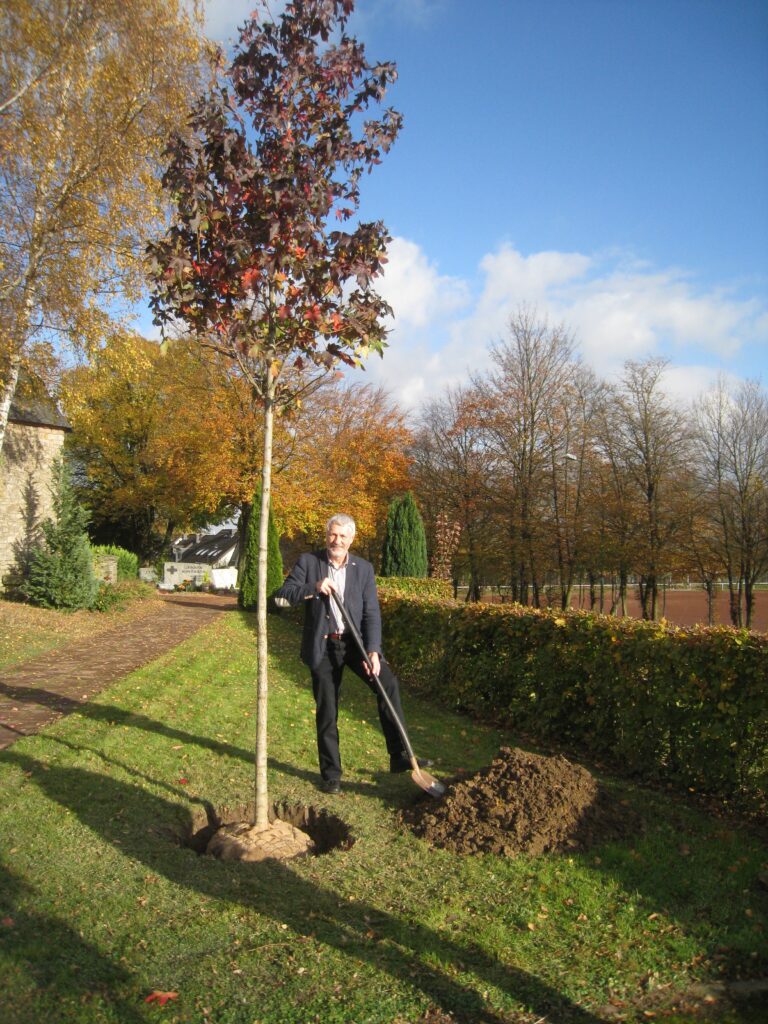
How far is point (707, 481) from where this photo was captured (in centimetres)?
2830

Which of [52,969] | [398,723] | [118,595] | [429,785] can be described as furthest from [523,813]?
[118,595]

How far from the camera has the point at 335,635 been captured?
17.1ft

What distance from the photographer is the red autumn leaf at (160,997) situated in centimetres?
269

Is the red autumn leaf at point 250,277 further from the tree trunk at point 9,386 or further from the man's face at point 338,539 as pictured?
the tree trunk at point 9,386

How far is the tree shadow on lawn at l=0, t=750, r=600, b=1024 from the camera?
2842mm

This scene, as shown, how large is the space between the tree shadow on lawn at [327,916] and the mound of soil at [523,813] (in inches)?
37.7

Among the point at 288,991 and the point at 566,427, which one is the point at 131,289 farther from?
the point at 566,427

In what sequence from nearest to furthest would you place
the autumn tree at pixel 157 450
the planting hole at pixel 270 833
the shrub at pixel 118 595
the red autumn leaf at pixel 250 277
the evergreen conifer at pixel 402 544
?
the planting hole at pixel 270 833, the red autumn leaf at pixel 250 277, the shrub at pixel 118 595, the evergreen conifer at pixel 402 544, the autumn tree at pixel 157 450

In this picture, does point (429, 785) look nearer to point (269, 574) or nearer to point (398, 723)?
point (398, 723)

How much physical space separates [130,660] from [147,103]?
982 centimetres

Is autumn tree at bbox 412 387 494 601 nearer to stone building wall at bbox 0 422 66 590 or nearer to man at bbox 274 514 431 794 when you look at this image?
stone building wall at bbox 0 422 66 590

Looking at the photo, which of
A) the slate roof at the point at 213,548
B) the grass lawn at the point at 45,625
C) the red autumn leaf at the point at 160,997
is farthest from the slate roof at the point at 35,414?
the slate roof at the point at 213,548

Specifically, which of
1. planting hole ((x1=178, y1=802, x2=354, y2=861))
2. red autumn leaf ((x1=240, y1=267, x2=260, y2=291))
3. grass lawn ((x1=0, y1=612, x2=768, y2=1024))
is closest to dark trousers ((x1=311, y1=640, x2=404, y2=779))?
grass lawn ((x1=0, y1=612, x2=768, y2=1024))

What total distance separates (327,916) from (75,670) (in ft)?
26.1
